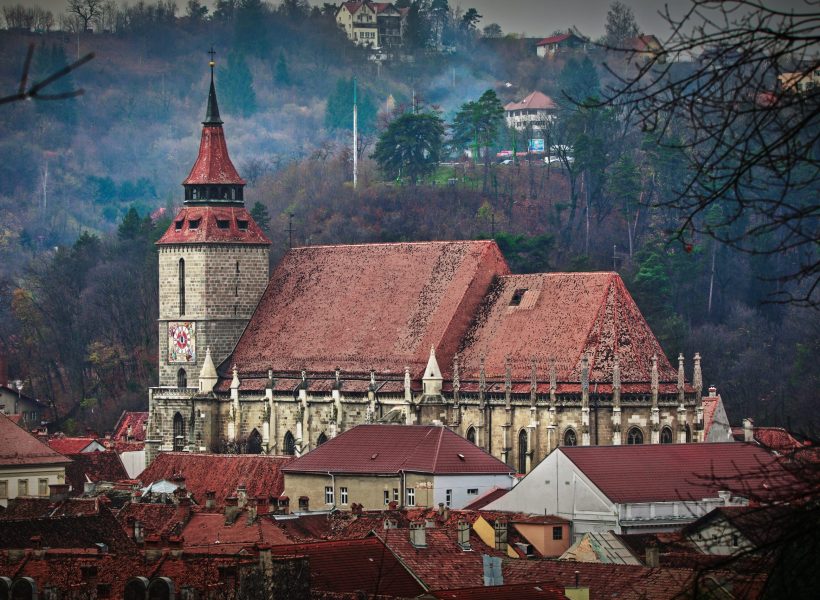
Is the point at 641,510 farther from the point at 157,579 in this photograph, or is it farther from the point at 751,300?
the point at 751,300

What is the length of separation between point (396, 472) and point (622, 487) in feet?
39.9

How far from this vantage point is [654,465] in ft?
231

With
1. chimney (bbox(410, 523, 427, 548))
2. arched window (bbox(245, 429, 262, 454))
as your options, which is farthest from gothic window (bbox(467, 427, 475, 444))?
chimney (bbox(410, 523, 427, 548))

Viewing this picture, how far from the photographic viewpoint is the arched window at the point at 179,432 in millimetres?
100562

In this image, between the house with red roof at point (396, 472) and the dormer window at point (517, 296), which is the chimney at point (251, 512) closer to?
the house with red roof at point (396, 472)

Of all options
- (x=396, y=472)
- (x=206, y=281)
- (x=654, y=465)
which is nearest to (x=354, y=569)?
(x=654, y=465)

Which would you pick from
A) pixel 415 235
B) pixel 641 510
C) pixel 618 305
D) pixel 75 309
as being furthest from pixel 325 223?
pixel 641 510

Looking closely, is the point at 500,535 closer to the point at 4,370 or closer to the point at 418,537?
the point at 418,537

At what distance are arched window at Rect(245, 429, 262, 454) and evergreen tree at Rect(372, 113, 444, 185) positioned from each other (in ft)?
198

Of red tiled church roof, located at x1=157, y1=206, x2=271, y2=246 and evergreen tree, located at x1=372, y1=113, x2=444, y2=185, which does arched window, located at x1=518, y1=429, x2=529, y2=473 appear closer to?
red tiled church roof, located at x1=157, y1=206, x2=271, y2=246

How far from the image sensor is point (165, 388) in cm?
10175

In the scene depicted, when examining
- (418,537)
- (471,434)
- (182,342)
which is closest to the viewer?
(418,537)

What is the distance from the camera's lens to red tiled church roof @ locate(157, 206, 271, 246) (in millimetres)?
102812

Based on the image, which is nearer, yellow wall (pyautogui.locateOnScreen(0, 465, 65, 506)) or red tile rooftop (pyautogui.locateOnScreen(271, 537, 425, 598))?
red tile rooftop (pyautogui.locateOnScreen(271, 537, 425, 598))
